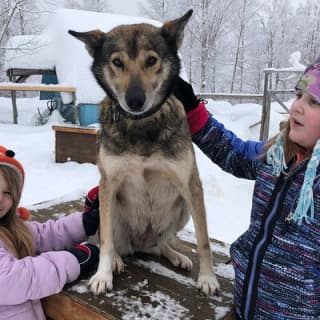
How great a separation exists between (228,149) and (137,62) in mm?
588

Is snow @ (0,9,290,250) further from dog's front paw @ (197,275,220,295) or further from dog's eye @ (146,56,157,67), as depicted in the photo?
dog's front paw @ (197,275,220,295)

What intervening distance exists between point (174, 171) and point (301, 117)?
618mm

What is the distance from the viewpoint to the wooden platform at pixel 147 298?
59.4 inches

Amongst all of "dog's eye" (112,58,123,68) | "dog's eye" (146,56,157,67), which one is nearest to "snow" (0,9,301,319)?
"dog's eye" (112,58,123,68)

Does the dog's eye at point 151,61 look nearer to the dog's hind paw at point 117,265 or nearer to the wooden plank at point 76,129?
the dog's hind paw at point 117,265

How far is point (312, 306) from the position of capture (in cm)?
129

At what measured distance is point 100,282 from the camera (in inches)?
65.4

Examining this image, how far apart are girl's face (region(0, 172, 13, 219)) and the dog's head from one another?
2.14 feet

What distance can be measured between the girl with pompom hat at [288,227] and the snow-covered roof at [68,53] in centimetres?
787

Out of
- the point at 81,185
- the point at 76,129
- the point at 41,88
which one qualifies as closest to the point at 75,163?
the point at 76,129

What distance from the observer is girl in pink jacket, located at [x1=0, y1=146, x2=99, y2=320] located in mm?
1489

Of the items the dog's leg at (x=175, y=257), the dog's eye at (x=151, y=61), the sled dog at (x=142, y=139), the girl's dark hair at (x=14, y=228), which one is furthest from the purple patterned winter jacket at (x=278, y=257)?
the girl's dark hair at (x=14, y=228)

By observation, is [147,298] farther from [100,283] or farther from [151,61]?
[151,61]

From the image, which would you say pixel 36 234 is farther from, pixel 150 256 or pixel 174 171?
pixel 174 171
